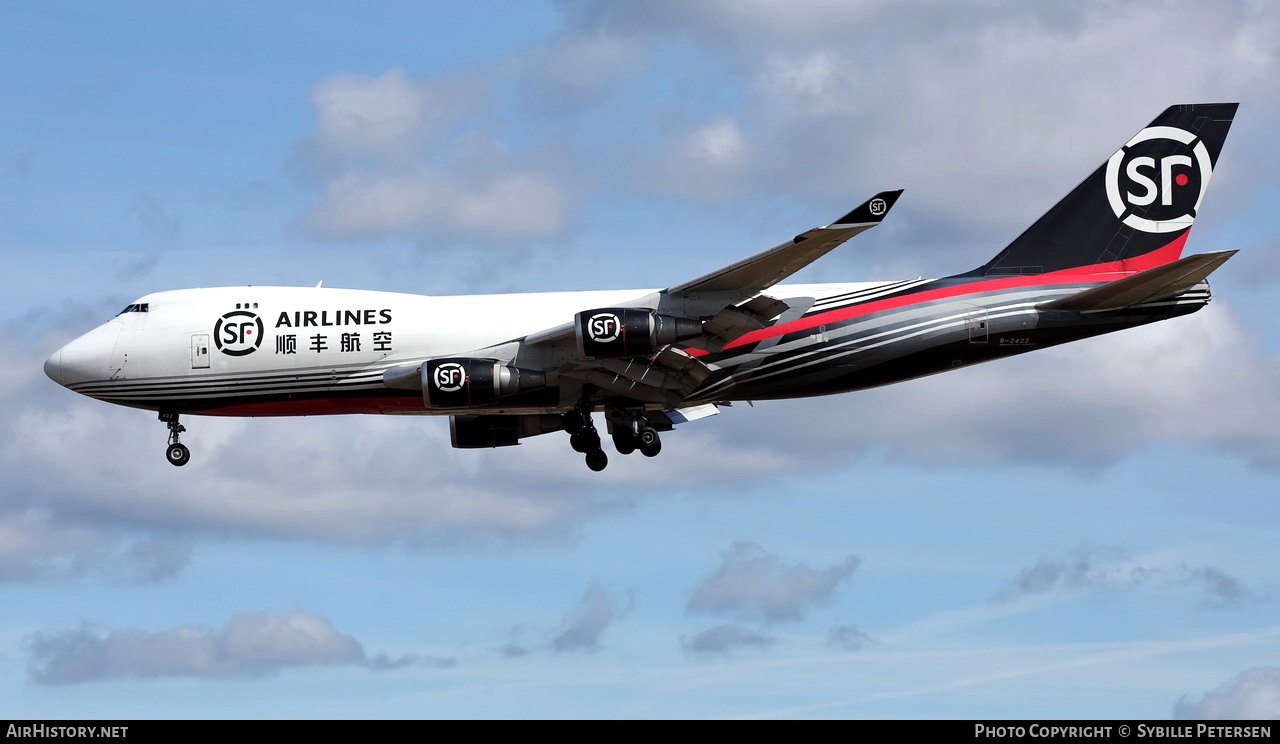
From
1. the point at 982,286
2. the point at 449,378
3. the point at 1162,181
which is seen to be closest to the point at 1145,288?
the point at 982,286

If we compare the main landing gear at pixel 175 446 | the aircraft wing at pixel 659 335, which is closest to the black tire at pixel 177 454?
the main landing gear at pixel 175 446

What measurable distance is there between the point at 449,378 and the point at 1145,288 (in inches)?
712

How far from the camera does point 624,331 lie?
35.8 m

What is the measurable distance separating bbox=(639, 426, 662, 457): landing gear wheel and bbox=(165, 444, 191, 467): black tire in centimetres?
1306

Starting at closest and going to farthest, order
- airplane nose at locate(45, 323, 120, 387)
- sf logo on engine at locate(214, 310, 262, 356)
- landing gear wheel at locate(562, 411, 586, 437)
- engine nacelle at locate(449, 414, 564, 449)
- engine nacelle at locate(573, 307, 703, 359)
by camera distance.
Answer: engine nacelle at locate(573, 307, 703, 359)
sf logo on engine at locate(214, 310, 262, 356)
landing gear wheel at locate(562, 411, 586, 437)
airplane nose at locate(45, 323, 120, 387)
engine nacelle at locate(449, 414, 564, 449)

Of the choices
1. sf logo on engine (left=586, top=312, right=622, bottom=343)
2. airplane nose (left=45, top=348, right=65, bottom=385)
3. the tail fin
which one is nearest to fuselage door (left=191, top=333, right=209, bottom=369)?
airplane nose (left=45, top=348, right=65, bottom=385)

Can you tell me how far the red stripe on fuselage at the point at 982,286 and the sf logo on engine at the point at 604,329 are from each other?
2.95 m

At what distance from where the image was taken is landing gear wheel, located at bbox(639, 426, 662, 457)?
4091 cm

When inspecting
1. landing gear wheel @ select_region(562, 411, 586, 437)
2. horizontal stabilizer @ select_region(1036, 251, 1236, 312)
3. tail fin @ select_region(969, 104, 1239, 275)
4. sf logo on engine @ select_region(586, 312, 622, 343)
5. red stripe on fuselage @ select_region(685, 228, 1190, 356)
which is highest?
tail fin @ select_region(969, 104, 1239, 275)

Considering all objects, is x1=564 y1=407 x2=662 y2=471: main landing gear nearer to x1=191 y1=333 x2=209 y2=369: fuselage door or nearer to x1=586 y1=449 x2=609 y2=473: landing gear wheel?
x1=586 y1=449 x2=609 y2=473: landing gear wheel

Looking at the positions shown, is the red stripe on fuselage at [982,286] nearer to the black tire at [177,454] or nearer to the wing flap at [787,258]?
the wing flap at [787,258]

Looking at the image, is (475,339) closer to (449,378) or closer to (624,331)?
(449,378)
